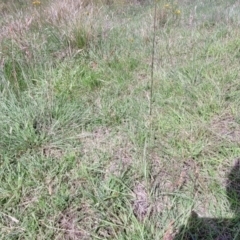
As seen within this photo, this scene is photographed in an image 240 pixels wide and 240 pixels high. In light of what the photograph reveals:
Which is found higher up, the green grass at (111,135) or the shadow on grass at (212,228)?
the green grass at (111,135)

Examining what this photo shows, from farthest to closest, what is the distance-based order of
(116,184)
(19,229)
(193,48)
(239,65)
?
1. (193,48)
2. (239,65)
3. (116,184)
4. (19,229)

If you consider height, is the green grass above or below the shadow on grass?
above

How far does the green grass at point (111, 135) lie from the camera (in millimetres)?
1237

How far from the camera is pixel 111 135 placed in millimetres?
1685

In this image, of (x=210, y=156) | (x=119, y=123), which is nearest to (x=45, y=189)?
(x=119, y=123)

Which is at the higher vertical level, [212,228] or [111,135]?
[111,135]

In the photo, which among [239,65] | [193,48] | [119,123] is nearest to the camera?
[119,123]

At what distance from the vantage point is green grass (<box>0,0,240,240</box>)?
1237 millimetres

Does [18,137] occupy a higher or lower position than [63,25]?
lower

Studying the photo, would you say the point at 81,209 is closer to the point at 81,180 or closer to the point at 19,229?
the point at 81,180

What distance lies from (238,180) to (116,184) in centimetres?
68

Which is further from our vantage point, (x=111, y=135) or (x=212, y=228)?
(x=111, y=135)

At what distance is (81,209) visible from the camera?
1.27 metres

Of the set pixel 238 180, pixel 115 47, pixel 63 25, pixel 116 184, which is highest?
pixel 63 25
